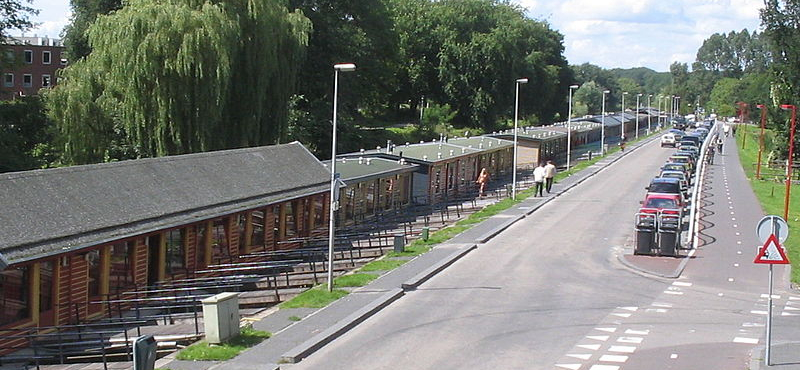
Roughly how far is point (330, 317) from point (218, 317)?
3613mm

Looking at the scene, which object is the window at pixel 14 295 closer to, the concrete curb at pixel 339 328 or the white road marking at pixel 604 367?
the concrete curb at pixel 339 328

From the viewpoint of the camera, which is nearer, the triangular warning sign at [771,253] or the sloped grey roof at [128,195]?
the triangular warning sign at [771,253]

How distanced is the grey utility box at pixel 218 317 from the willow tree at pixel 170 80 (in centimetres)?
2374

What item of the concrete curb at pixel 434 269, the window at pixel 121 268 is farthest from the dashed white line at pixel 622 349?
the window at pixel 121 268

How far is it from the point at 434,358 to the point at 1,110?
43.3m

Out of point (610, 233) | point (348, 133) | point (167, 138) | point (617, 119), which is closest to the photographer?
point (610, 233)

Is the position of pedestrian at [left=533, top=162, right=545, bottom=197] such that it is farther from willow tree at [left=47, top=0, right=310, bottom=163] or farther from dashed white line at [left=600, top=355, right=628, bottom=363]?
dashed white line at [left=600, top=355, right=628, bottom=363]

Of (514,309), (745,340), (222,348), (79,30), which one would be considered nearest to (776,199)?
(514,309)

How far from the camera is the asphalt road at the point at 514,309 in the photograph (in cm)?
1839

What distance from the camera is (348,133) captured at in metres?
67.7

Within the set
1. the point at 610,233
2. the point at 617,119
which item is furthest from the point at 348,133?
the point at 617,119

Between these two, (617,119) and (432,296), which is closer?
(432,296)

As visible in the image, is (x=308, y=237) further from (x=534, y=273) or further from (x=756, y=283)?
(x=756, y=283)

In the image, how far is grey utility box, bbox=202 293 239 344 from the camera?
60.8 ft
